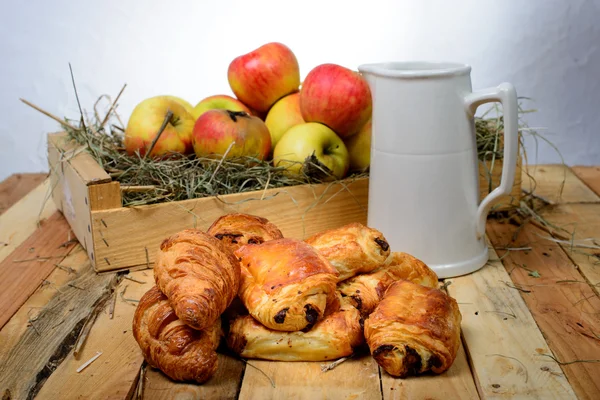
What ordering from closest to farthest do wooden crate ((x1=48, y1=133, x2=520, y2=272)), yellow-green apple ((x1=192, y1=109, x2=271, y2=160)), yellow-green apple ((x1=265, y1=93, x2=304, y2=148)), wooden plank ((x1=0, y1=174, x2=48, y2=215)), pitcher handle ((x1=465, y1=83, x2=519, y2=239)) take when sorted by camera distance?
1. pitcher handle ((x1=465, y1=83, x2=519, y2=239))
2. wooden crate ((x1=48, y1=133, x2=520, y2=272))
3. yellow-green apple ((x1=192, y1=109, x2=271, y2=160))
4. yellow-green apple ((x1=265, y1=93, x2=304, y2=148))
5. wooden plank ((x1=0, y1=174, x2=48, y2=215))

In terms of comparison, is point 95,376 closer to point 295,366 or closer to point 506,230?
point 295,366

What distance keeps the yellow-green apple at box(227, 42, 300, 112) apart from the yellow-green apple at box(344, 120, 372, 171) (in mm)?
176

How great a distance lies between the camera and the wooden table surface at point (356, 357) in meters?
0.91

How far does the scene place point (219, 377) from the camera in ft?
3.09

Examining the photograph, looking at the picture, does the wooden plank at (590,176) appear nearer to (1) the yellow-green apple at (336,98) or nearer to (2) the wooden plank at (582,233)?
(2) the wooden plank at (582,233)

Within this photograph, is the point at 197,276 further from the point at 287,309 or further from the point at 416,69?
the point at 416,69

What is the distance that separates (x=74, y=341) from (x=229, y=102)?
0.66m

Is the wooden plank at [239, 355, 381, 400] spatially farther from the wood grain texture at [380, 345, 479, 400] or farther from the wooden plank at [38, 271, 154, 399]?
the wooden plank at [38, 271, 154, 399]

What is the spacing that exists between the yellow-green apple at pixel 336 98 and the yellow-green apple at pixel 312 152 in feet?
0.08

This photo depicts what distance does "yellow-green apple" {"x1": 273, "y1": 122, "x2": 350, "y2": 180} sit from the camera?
1.35 metres

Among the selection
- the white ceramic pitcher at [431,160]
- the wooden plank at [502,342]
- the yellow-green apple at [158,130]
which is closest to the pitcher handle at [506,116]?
the white ceramic pitcher at [431,160]

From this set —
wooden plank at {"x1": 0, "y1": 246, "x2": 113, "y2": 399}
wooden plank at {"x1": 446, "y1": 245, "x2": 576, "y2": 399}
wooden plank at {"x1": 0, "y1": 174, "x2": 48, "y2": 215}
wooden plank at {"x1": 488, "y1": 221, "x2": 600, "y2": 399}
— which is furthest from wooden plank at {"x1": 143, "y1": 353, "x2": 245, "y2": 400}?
wooden plank at {"x1": 0, "y1": 174, "x2": 48, "y2": 215}

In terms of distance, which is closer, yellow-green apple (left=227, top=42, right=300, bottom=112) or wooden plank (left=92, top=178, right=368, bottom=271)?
wooden plank (left=92, top=178, right=368, bottom=271)

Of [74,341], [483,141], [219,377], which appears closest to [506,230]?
[483,141]
